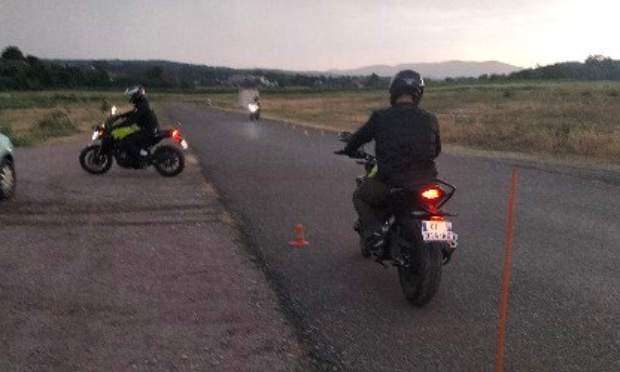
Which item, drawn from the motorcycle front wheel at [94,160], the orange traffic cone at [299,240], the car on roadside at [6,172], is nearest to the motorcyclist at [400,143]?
the orange traffic cone at [299,240]

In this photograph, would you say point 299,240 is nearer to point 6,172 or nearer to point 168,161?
point 6,172

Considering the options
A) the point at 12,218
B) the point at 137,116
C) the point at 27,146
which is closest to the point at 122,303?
the point at 12,218

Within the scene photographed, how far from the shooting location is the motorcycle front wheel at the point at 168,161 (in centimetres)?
1490

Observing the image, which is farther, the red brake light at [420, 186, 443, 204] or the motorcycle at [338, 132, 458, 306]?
the red brake light at [420, 186, 443, 204]

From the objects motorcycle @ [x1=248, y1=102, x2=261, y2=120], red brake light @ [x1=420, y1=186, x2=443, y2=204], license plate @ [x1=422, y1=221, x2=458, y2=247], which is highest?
red brake light @ [x1=420, y1=186, x2=443, y2=204]

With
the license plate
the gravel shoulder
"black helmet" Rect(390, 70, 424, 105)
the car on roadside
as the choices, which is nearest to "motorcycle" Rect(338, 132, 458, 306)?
the license plate

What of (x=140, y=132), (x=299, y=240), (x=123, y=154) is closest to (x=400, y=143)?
(x=299, y=240)

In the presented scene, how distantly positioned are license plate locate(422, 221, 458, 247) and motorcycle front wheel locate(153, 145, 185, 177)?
981cm

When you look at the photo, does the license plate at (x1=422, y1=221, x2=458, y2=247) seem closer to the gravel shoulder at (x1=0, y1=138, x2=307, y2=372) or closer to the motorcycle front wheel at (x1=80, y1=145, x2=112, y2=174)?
the gravel shoulder at (x1=0, y1=138, x2=307, y2=372)

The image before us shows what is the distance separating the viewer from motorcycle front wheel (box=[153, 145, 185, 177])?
48.9 ft

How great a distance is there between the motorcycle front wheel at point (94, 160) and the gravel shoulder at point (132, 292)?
11.4 ft

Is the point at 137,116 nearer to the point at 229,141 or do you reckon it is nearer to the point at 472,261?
the point at 472,261

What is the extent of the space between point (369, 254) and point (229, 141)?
1874 centimetres

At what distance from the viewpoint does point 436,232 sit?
5871mm
